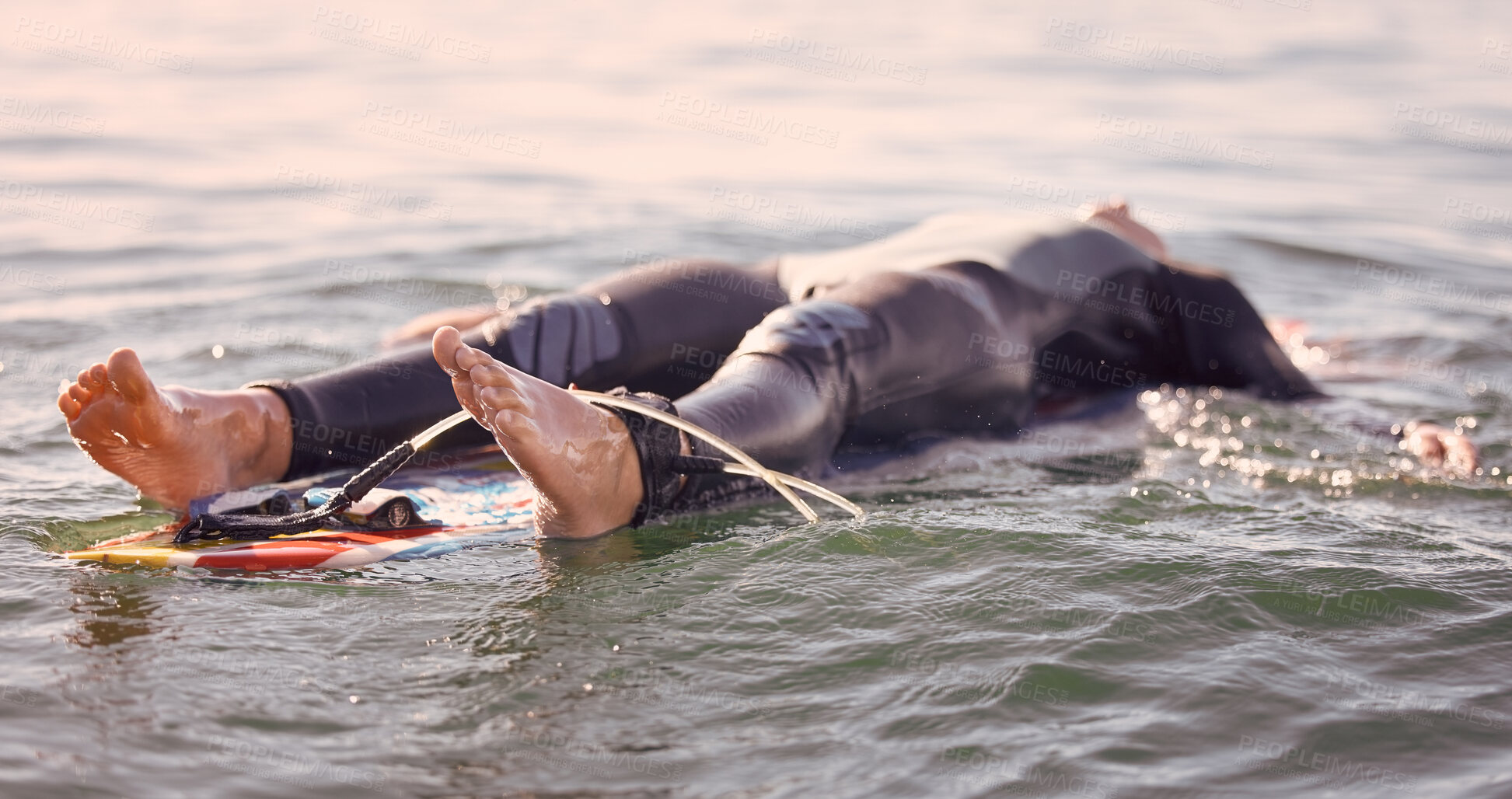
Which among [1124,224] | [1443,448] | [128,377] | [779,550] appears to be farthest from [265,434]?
[1443,448]

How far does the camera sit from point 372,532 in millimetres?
2730

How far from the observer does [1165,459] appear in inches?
150

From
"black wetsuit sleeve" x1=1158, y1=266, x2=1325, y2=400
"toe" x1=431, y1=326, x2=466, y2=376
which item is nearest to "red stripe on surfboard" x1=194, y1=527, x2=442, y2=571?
"toe" x1=431, y1=326, x2=466, y2=376

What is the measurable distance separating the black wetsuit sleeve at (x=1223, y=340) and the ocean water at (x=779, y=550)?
0.43 ft

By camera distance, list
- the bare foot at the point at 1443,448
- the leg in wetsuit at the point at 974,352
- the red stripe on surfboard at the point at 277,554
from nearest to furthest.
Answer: the red stripe on surfboard at the point at 277,554 → the leg in wetsuit at the point at 974,352 → the bare foot at the point at 1443,448

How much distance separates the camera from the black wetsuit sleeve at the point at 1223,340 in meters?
4.10

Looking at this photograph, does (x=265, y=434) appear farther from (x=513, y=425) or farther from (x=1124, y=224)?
(x=1124, y=224)

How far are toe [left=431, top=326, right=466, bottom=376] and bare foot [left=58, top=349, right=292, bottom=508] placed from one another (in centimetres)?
75

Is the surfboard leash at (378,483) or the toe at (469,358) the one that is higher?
the toe at (469,358)

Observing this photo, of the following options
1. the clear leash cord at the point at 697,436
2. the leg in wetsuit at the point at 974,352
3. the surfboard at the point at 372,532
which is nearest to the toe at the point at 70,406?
the surfboard at the point at 372,532

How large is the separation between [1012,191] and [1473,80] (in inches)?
304

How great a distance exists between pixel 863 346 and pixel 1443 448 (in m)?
1.95

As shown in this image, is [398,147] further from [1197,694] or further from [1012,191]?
[1197,694]

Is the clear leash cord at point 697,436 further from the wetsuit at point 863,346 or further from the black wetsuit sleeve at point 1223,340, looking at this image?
the black wetsuit sleeve at point 1223,340
